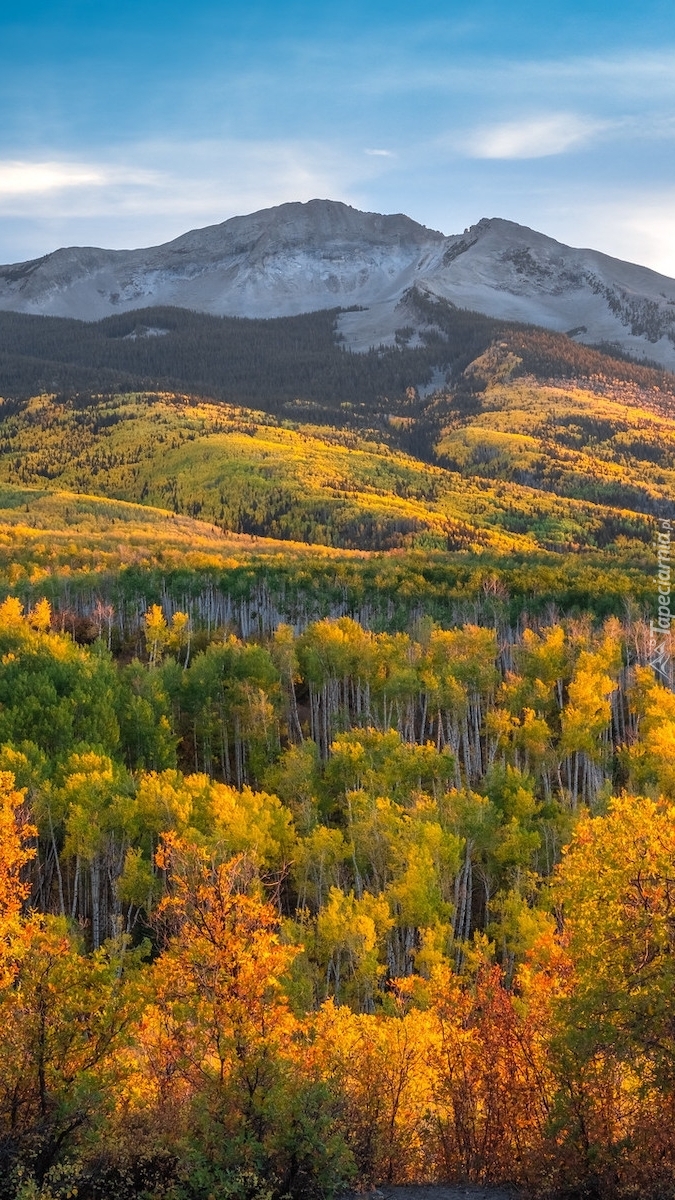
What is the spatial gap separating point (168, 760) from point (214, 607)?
149ft

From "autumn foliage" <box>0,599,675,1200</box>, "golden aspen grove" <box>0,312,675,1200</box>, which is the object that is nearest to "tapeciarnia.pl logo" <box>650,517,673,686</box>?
"golden aspen grove" <box>0,312,675,1200</box>

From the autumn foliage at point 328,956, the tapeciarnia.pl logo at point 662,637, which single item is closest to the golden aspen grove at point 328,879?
the autumn foliage at point 328,956

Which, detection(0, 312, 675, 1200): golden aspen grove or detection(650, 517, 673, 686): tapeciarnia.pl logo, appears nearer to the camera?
detection(0, 312, 675, 1200): golden aspen grove

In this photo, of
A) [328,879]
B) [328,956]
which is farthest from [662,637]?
[328,956]

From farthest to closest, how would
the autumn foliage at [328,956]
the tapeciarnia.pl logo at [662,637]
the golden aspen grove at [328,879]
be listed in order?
the tapeciarnia.pl logo at [662,637] → the golden aspen grove at [328,879] → the autumn foliage at [328,956]

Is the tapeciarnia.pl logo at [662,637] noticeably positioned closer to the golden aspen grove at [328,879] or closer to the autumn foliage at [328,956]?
the golden aspen grove at [328,879]

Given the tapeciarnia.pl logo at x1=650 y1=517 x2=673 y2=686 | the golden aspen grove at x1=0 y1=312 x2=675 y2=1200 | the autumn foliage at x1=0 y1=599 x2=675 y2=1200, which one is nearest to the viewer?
the autumn foliage at x1=0 y1=599 x2=675 y2=1200

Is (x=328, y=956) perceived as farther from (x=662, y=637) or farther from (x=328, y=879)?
(x=662, y=637)

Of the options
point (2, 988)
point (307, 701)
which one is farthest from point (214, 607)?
point (2, 988)

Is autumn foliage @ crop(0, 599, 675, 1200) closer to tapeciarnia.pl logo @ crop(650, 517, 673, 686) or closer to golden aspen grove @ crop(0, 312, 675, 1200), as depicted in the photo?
golden aspen grove @ crop(0, 312, 675, 1200)

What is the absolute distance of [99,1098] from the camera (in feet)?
79.7

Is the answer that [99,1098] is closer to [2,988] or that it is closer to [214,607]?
[2,988]

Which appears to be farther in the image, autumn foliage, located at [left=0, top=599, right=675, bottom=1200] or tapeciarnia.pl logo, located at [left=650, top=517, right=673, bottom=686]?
tapeciarnia.pl logo, located at [left=650, top=517, right=673, bottom=686]

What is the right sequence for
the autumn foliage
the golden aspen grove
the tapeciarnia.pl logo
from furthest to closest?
the tapeciarnia.pl logo < the golden aspen grove < the autumn foliage
